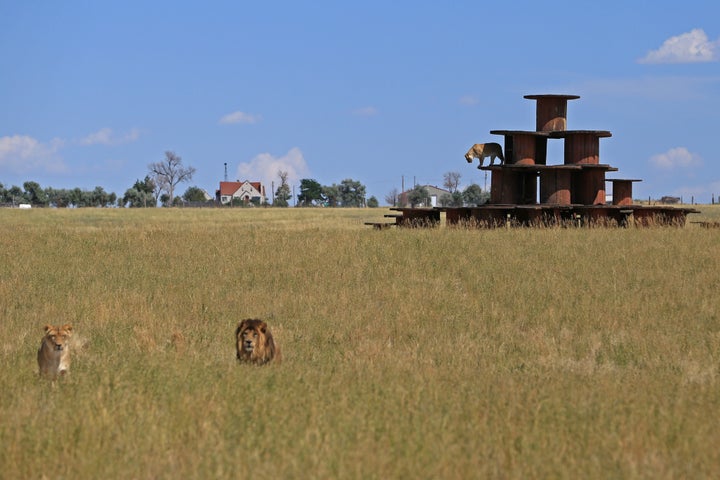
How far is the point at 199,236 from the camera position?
90.5 feet

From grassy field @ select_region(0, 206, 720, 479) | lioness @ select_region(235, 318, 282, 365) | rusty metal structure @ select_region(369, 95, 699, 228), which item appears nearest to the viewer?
grassy field @ select_region(0, 206, 720, 479)

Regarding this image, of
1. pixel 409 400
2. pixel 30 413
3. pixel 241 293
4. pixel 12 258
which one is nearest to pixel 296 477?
pixel 409 400

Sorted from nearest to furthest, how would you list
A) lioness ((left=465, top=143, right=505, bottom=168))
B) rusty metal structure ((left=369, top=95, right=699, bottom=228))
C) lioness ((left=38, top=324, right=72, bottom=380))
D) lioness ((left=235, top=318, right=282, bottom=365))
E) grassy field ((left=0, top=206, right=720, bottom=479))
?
1. grassy field ((left=0, top=206, right=720, bottom=479))
2. lioness ((left=38, top=324, right=72, bottom=380))
3. lioness ((left=235, top=318, right=282, bottom=365))
4. rusty metal structure ((left=369, top=95, right=699, bottom=228))
5. lioness ((left=465, top=143, right=505, bottom=168))

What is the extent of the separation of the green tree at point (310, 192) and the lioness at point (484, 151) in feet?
408

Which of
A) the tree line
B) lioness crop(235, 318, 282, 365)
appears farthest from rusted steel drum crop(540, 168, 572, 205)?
the tree line

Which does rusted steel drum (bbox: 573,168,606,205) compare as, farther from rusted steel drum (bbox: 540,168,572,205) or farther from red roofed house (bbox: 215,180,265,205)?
red roofed house (bbox: 215,180,265,205)

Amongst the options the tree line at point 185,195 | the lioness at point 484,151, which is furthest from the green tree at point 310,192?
the lioness at point 484,151

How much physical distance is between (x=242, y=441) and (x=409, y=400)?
1.91 m

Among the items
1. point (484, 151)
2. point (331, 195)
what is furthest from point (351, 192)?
point (484, 151)

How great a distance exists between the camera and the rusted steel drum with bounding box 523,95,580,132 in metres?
31.8

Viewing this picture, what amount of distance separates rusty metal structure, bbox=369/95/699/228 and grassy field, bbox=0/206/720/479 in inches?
172

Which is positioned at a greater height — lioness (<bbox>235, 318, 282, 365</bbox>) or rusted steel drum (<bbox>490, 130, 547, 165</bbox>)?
rusted steel drum (<bbox>490, 130, 547, 165</bbox>)

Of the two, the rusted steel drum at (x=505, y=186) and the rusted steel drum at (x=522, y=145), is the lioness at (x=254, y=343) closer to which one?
the rusted steel drum at (x=522, y=145)

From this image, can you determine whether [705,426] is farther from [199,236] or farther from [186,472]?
[199,236]
